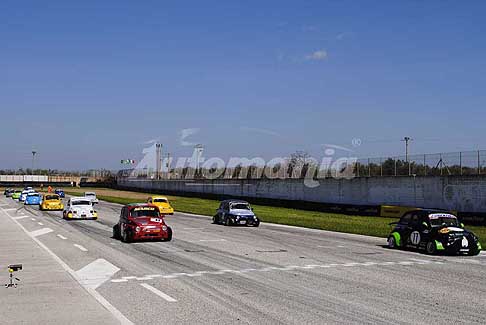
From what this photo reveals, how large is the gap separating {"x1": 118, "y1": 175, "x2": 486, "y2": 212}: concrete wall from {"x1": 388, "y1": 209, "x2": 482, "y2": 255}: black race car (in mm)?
19661

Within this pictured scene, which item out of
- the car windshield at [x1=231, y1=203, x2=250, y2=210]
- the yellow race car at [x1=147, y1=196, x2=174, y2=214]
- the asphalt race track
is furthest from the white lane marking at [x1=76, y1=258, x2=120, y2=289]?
the yellow race car at [x1=147, y1=196, x2=174, y2=214]

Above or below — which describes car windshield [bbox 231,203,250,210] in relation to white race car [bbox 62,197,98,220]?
above

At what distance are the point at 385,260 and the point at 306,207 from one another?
40.0 metres

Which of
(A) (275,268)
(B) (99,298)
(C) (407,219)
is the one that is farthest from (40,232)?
(B) (99,298)

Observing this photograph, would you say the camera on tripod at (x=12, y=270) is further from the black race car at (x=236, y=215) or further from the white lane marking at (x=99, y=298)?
the black race car at (x=236, y=215)

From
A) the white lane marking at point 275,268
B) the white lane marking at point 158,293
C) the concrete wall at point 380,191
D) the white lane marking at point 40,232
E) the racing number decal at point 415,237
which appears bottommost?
the white lane marking at point 40,232

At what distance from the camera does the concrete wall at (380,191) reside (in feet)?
136

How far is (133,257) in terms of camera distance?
19.4 metres

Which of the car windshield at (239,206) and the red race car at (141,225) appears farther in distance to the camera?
the car windshield at (239,206)

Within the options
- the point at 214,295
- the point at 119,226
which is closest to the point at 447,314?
the point at 214,295

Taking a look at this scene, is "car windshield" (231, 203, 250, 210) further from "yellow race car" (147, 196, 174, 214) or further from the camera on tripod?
the camera on tripod

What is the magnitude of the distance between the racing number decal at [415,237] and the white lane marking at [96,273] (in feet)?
36.4

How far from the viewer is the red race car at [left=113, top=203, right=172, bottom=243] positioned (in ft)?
81.0

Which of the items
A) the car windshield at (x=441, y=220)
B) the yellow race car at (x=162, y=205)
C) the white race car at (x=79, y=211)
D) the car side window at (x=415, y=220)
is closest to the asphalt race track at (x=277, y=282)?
the car side window at (x=415, y=220)
